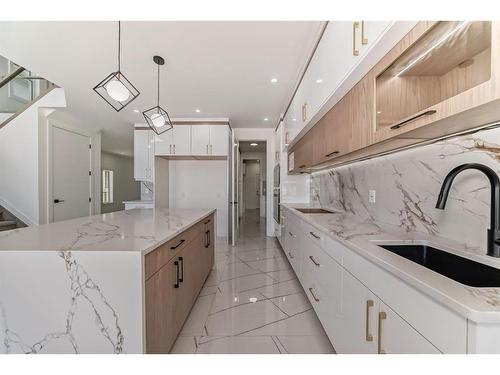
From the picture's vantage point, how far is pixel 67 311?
1033mm

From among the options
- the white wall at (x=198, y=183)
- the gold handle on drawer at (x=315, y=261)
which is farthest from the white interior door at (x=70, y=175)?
the gold handle on drawer at (x=315, y=261)

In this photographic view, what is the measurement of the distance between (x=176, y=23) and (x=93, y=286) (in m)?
2.06

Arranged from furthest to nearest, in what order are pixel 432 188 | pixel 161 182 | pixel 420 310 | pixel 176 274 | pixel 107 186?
pixel 107 186 → pixel 161 182 → pixel 176 274 → pixel 432 188 → pixel 420 310

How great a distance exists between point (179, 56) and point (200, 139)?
2.15 m

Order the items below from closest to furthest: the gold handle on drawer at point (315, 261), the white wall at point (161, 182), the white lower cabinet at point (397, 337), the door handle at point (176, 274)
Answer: the white lower cabinet at point (397, 337), the door handle at point (176, 274), the gold handle on drawer at point (315, 261), the white wall at point (161, 182)

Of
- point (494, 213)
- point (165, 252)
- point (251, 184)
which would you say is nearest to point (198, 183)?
point (165, 252)

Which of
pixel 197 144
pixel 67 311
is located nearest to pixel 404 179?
pixel 67 311

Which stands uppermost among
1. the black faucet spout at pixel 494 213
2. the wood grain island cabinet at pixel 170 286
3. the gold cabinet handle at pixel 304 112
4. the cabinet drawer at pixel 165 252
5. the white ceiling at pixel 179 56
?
the white ceiling at pixel 179 56

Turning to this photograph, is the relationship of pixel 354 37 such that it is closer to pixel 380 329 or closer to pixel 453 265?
pixel 453 265

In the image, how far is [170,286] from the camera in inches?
54.1

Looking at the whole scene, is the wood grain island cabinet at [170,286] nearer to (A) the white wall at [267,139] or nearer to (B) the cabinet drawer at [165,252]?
(B) the cabinet drawer at [165,252]

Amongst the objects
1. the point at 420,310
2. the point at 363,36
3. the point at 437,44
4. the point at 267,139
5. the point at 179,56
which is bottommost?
the point at 420,310

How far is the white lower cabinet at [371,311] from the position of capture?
653mm

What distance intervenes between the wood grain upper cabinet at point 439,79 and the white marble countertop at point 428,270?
1.88 feet
